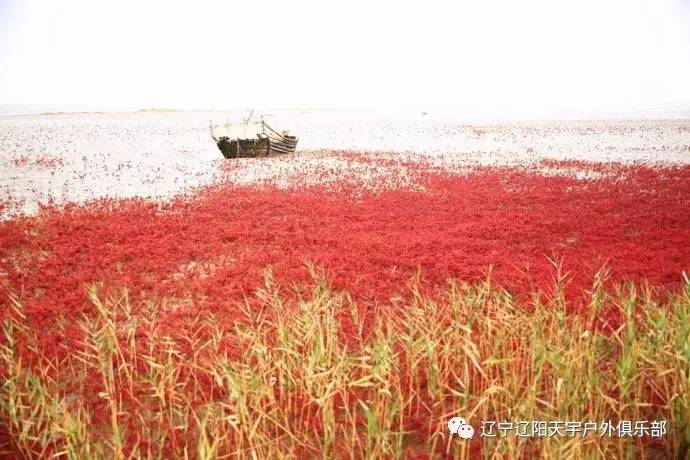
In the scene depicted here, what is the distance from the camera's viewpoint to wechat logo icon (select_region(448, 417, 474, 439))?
427 centimetres

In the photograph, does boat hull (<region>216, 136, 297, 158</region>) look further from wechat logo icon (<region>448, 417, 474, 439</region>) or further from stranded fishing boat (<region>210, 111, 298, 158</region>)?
wechat logo icon (<region>448, 417, 474, 439</region>)

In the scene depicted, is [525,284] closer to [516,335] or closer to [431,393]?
[516,335]

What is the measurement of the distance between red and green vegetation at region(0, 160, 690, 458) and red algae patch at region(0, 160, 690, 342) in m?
0.07

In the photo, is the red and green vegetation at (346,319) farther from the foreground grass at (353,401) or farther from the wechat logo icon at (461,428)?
the wechat logo icon at (461,428)

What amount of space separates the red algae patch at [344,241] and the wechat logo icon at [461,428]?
1.81 meters

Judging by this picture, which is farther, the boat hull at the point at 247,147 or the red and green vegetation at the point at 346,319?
the boat hull at the point at 247,147

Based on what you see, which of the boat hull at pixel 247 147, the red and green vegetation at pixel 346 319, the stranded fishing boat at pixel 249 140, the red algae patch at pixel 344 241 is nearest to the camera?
the red and green vegetation at pixel 346 319

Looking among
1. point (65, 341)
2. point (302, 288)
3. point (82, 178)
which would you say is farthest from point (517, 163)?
point (65, 341)

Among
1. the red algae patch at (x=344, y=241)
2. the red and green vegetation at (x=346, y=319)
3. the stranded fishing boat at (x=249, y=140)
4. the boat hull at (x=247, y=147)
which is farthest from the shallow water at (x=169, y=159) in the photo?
the red algae patch at (x=344, y=241)

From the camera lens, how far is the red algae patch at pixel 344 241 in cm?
888

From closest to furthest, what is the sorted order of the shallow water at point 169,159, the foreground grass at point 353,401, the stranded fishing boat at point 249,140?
the foreground grass at point 353,401
the shallow water at point 169,159
the stranded fishing boat at point 249,140

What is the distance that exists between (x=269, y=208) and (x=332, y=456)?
11466 millimetres

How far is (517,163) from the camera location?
26797 millimetres

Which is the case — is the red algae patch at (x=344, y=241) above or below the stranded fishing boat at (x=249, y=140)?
below
